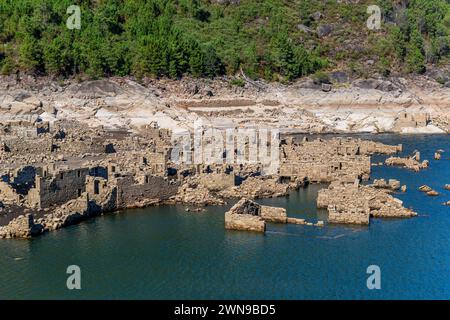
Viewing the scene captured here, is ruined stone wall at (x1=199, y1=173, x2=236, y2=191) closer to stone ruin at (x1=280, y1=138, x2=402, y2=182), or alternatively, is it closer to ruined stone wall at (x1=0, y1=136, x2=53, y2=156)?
stone ruin at (x1=280, y1=138, x2=402, y2=182)

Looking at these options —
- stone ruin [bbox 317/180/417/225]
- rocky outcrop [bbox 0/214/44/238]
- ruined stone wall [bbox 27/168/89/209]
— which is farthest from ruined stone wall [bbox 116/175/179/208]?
stone ruin [bbox 317/180/417/225]

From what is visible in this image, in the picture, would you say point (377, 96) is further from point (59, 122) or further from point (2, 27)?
point (2, 27)

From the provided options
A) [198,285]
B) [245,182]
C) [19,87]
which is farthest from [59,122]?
[198,285]

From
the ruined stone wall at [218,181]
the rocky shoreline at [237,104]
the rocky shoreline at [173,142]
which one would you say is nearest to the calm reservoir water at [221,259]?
the rocky shoreline at [173,142]

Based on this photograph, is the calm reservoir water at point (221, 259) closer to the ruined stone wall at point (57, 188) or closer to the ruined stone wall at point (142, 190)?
the ruined stone wall at point (142, 190)

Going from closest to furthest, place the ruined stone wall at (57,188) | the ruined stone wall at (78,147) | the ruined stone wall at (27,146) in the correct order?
the ruined stone wall at (57,188)
the ruined stone wall at (27,146)
the ruined stone wall at (78,147)

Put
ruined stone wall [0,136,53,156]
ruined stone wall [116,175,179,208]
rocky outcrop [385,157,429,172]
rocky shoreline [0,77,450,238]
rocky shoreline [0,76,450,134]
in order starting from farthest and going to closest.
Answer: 1. rocky shoreline [0,76,450,134]
2. rocky outcrop [385,157,429,172]
3. ruined stone wall [0,136,53,156]
4. ruined stone wall [116,175,179,208]
5. rocky shoreline [0,77,450,238]

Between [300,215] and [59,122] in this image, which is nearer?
[300,215]

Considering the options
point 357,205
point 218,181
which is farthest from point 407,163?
point 357,205

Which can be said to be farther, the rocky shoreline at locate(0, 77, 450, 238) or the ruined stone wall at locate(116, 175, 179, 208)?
the ruined stone wall at locate(116, 175, 179, 208)
